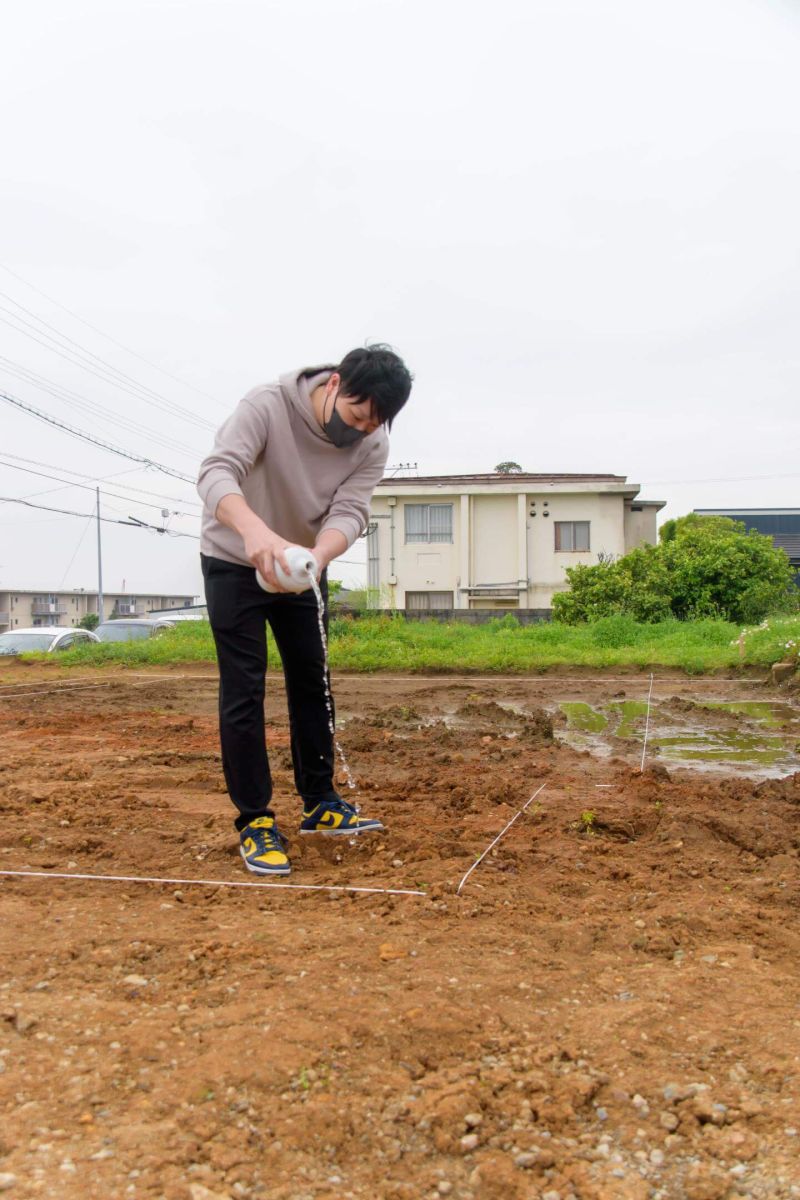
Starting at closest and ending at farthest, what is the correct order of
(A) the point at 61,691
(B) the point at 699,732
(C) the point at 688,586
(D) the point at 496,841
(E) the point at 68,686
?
(D) the point at 496,841, (B) the point at 699,732, (A) the point at 61,691, (E) the point at 68,686, (C) the point at 688,586

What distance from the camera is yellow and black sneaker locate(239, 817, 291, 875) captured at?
232 cm

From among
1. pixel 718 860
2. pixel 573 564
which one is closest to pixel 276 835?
pixel 718 860

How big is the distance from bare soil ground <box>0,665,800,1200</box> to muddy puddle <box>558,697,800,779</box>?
1.66m

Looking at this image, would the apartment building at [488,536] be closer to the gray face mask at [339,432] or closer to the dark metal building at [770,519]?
the dark metal building at [770,519]

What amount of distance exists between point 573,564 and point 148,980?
2208cm

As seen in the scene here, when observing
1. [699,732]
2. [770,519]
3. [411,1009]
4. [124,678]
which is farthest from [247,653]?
[770,519]

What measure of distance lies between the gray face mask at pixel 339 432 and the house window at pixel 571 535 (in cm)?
2119

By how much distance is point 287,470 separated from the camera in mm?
2676

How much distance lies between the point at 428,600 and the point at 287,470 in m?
21.3

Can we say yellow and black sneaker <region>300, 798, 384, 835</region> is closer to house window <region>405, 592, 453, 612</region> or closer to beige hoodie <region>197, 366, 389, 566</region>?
beige hoodie <region>197, 366, 389, 566</region>

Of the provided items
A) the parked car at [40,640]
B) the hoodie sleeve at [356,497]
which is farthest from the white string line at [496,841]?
the parked car at [40,640]

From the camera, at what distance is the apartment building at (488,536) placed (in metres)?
23.2

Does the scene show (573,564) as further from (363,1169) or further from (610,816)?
(363,1169)

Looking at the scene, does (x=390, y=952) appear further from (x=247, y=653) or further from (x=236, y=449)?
(x=236, y=449)
